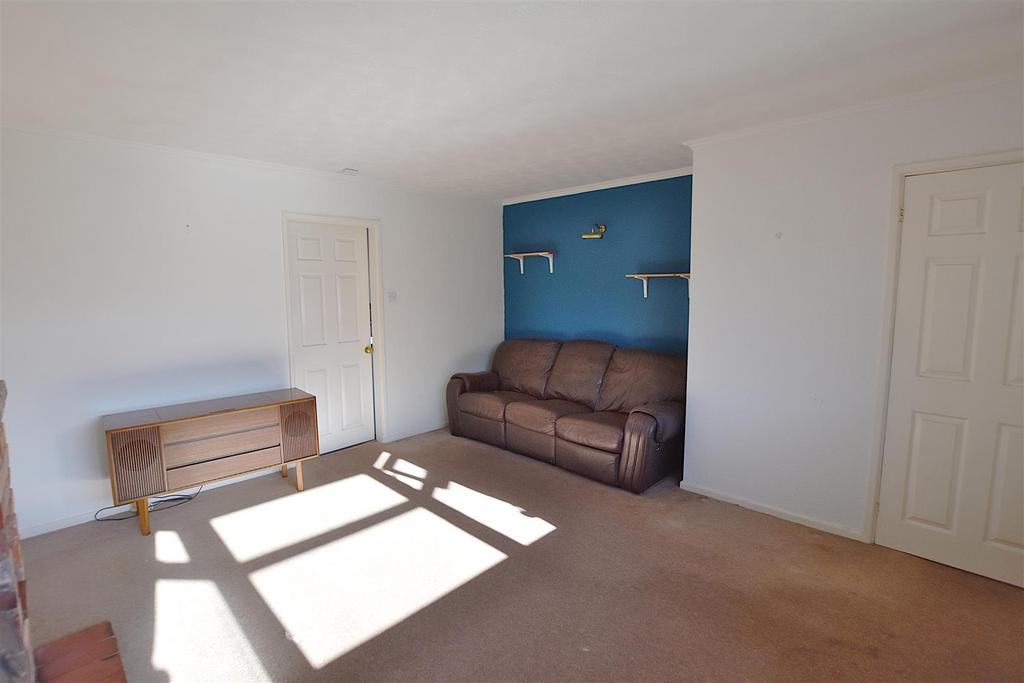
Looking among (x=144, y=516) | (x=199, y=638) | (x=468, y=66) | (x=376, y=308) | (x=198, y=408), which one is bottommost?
(x=199, y=638)

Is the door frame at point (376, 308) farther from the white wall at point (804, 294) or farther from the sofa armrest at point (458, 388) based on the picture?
the white wall at point (804, 294)

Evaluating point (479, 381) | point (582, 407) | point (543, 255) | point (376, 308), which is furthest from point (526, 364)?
point (376, 308)

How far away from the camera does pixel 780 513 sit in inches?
122

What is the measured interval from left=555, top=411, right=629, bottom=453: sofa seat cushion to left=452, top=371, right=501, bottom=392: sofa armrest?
1.16 meters

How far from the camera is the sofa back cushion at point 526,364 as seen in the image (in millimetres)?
4742

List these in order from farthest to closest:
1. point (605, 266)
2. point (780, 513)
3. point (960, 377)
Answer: point (605, 266)
point (780, 513)
point (960, 377)

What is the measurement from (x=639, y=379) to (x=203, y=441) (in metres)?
3.11

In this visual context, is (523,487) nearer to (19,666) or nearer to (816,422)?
(816,422)

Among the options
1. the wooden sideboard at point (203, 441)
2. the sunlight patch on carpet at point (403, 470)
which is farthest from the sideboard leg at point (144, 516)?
the sunlight patch on carpet at point (403, 470)

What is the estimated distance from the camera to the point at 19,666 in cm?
100

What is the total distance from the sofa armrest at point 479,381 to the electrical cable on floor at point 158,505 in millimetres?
2241

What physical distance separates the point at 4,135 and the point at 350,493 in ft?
9.34

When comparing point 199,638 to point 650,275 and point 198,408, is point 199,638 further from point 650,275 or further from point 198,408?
point 650,275

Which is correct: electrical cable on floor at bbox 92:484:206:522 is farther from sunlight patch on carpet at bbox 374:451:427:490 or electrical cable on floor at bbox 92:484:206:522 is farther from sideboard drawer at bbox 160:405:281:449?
sunlight patch on carpet at bbox 374:451:427:490
